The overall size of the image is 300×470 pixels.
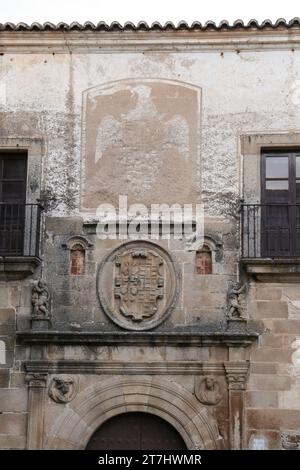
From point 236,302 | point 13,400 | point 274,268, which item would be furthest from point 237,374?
point 13,400

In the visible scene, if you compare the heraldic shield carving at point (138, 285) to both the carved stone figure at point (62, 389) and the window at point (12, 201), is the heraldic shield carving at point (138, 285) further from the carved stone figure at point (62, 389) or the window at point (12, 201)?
the window at point (12, 201)

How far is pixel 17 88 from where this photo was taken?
11664 mm

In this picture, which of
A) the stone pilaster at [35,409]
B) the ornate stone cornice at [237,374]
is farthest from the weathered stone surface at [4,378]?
the ornate stone cornice at [237,374]

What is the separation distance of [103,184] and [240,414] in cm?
331

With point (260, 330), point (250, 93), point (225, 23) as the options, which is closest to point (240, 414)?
point (260, 330)

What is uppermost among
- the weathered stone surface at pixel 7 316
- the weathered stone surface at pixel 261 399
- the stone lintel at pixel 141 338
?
the weathered stone surface at pixel 7 316

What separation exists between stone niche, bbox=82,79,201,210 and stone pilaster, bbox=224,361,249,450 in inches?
86.0

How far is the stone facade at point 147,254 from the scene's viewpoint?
34.6 feet

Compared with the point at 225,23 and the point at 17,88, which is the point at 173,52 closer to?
the point at 225,23

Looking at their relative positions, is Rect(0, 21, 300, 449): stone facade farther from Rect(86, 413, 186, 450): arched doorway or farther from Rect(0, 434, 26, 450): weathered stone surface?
Rect(86, 413, 186, 450): arched doorway

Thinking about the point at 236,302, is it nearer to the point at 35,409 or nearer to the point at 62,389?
the point at 62,389

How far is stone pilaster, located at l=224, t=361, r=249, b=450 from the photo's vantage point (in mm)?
10344

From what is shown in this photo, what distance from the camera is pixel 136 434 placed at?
10586 mm

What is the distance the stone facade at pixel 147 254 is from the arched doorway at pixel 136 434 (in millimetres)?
144
